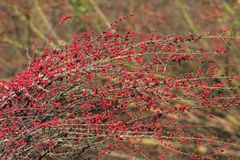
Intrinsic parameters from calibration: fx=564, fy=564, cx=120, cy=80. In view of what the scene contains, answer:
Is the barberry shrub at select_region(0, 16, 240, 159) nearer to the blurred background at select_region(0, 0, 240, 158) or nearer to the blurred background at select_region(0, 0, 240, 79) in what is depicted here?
the blurred background at select_region(0, 0, 240, 158)

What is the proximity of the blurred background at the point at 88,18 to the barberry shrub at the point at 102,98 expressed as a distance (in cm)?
732

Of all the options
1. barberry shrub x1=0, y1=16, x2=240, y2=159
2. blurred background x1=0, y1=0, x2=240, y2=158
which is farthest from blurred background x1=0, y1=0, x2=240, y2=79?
barberry shrub x1=0, y1=16, x2=240, y2=159

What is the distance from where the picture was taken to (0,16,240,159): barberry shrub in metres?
4.10

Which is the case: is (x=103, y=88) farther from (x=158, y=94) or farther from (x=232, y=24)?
(x=232, y=24)

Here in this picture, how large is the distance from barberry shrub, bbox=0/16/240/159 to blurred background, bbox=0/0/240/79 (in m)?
7.32

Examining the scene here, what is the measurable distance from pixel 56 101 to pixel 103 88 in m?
0.41

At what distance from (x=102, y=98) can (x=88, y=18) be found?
26.7 ft

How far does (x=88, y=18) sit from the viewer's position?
12172 millimetres

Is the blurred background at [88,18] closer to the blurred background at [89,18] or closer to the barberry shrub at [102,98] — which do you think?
the blurred background at [89,18]

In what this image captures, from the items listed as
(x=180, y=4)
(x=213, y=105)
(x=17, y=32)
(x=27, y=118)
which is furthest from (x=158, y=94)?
(x=17, y=32)

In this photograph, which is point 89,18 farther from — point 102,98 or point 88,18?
point 102,98

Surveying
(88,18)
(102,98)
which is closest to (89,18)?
(88,18)

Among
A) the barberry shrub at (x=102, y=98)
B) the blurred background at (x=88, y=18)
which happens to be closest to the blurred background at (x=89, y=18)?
the blurred background at (x=88, y=18)

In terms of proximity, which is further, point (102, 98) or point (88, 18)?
point (88, 18)
